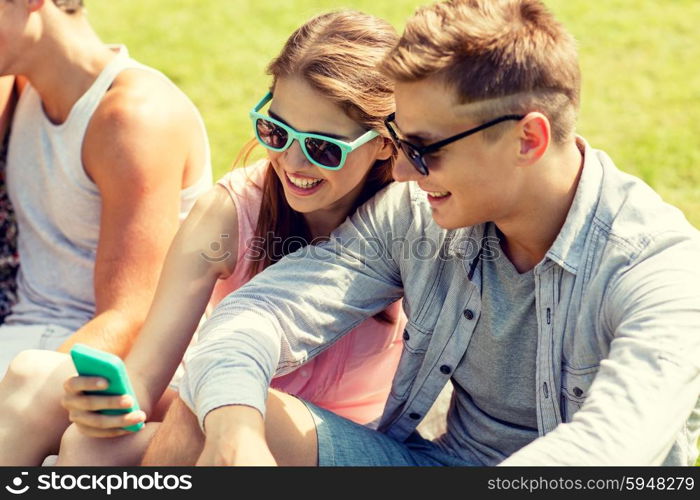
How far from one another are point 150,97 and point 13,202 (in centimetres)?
70

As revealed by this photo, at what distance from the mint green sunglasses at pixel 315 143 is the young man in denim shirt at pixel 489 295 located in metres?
0.21

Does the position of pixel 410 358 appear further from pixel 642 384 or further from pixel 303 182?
pixel 642 384

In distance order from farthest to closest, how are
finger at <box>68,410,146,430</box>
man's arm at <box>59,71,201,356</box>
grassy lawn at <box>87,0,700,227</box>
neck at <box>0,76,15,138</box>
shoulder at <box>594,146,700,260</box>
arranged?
1. grassy lawn at <box>87,0,700,227</box>
2. neck at <box>0,76,15,138</box>
3. man's arm at <box>59,71,201,356</box>
4. finger at <box>68,410,146,430</box>
5. shoulder at <box>594,146,700,260</box>

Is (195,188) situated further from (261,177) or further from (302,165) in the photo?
(302,165)

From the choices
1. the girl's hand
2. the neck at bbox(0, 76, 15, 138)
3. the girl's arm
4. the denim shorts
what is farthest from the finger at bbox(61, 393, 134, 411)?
the neck at bbox(0, 76, 15, 138)

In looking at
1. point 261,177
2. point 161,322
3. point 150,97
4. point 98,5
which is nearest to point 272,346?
point 161,322

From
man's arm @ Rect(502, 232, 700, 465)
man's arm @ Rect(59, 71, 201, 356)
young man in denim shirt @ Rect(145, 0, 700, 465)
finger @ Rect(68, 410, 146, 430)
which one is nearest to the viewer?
man's arm @ Rect(502, 232, 700, 465)

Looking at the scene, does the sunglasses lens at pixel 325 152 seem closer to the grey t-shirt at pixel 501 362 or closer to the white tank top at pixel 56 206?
the grey t-shirt at pixel 501 362

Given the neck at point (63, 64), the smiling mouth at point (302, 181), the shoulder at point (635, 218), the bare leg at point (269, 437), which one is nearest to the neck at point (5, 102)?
the neck at point (63, 64)

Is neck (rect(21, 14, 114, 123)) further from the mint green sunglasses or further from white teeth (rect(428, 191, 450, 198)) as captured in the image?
white teeth (rect(428, 191, 450, 198))

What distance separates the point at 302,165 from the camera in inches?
117

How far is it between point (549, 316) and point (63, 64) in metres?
1.95

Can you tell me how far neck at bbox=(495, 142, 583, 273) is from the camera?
2.67 metres
